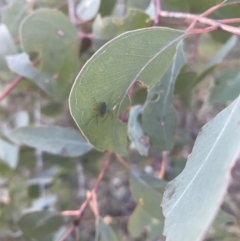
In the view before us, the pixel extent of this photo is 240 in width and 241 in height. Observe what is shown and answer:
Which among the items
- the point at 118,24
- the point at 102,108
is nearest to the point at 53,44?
the point at 118,24

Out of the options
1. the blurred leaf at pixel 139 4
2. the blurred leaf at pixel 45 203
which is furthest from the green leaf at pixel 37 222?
the blurred leaf at pixel 139 4

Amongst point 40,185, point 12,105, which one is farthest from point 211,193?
point 12,105

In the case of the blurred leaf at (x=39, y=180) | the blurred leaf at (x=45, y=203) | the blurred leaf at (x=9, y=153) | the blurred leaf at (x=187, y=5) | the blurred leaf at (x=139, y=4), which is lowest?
the blurred leaf at (x=45, y=203)

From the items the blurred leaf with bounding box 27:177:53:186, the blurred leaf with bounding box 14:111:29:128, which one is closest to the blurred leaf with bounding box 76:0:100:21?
the blurred leaf with bounding box 14:111:29:128

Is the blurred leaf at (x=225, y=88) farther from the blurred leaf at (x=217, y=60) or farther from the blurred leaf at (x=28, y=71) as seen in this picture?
the blurred leaf at (x=28, y=71)

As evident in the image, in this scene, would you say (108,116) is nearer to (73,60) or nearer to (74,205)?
(73,60)
